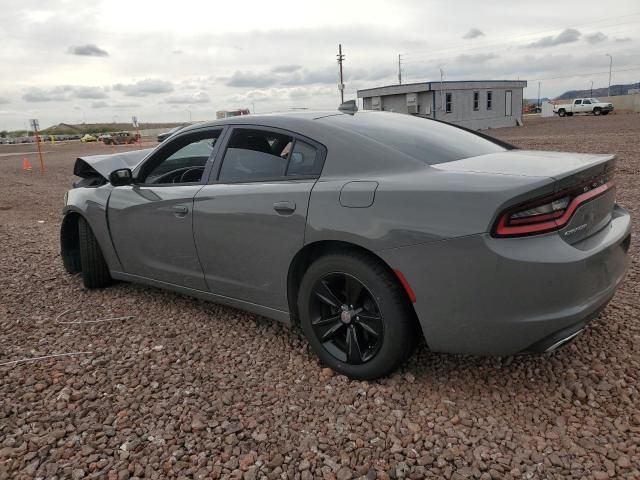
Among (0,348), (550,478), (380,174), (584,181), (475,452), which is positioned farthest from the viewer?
(0,348)

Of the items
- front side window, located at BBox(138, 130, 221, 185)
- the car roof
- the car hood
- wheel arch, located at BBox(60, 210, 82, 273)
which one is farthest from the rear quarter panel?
wheel arch, located at BBox(60, 210, 82, 273)

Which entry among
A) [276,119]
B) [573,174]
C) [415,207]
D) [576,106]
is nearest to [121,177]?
[276,119]

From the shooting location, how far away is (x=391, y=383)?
9.36ft

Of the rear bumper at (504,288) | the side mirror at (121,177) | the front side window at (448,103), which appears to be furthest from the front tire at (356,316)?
the front side window at (448,103)

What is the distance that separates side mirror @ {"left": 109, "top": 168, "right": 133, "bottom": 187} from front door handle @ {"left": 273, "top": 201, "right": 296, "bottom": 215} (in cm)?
161

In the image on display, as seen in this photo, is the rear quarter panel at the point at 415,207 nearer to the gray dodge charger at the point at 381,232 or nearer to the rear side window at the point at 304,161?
the gray dodge charger at the point at 381,232

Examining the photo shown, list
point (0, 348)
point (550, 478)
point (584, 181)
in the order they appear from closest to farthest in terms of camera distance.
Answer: point (550, 478)
point (584, 181)
point (0, 348)

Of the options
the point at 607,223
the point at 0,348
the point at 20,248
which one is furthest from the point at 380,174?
the point at 20,248

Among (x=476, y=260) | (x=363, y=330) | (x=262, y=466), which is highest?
(x=476, y=260)

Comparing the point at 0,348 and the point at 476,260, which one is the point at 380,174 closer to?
the point at 476,260

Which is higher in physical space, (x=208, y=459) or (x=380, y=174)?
(x=380, y=174)

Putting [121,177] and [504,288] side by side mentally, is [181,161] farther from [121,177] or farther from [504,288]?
[504,288]

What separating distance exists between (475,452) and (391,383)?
65cm

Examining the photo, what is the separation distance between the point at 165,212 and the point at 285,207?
3.84 ft
